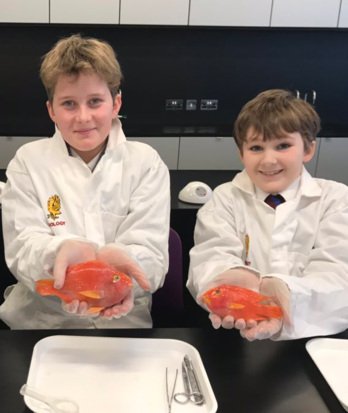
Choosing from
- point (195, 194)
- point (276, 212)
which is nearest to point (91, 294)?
point (276, 212)

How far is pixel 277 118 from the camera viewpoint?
1372mm

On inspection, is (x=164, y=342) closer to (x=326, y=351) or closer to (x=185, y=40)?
(x=326, y=351)

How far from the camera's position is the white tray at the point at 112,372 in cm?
93

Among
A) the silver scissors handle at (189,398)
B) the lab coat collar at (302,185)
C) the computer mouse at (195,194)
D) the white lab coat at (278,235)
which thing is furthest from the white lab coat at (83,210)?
the computer mouse at (195,194)

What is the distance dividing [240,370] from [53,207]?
2.17 ft

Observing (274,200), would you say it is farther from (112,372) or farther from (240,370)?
(112,372)

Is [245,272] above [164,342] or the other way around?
above

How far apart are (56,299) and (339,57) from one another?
3.23 meters

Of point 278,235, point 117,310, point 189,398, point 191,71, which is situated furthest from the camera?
point 191,71

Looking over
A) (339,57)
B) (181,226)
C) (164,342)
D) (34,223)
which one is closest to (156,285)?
(164,342)

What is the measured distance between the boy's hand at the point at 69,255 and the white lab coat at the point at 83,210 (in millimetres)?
154

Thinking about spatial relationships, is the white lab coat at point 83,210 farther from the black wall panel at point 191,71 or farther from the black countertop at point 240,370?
the black wall panel at point 191,71

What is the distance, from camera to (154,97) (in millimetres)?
3748

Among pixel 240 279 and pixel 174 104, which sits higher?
pixel 174 104
